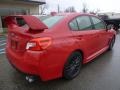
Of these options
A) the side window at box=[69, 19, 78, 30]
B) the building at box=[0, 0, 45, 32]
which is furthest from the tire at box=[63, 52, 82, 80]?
the building at box=[0, 0, 45, 32]

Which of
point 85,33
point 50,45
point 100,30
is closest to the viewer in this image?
point 50,45

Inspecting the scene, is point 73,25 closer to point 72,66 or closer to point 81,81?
point 72,66

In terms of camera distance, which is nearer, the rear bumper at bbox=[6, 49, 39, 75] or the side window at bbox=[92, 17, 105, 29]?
the rear bumper at bbox=[6, 49, 39, 75]

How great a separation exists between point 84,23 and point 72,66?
1281 millimetres

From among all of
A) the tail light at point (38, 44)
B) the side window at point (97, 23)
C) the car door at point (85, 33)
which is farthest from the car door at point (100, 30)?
the tail light at point (38, 44)

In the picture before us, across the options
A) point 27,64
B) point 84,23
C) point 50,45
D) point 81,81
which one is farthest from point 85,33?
point 27,64

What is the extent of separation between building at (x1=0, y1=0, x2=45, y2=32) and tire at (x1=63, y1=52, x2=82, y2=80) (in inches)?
562

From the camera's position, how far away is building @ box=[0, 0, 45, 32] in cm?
1756

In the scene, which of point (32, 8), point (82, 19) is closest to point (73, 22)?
point (82, 19)

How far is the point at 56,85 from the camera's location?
3643 millimetres

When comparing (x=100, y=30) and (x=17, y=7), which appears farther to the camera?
(x=17, y=7)

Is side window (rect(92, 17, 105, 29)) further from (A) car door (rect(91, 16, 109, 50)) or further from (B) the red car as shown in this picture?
(B) the red car

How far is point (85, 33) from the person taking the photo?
13.7 feet

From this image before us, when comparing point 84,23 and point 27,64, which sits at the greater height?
point 84,23
